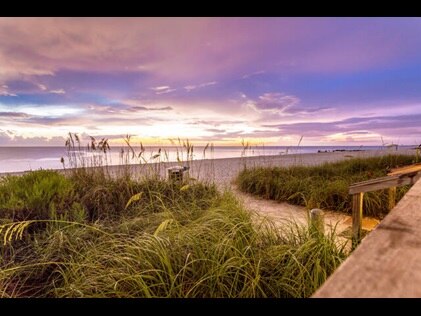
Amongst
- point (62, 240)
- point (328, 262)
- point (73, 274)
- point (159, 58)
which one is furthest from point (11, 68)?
point (328, 262)

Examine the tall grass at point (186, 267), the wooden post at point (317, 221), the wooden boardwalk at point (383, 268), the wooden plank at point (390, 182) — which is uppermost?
the wooden boardwalk at point (383, 268)

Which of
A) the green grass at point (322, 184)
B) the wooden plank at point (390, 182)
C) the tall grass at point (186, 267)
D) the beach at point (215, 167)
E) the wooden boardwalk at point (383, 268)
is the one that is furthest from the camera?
the beach at point (215, 167)

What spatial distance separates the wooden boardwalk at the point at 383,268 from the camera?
496mm

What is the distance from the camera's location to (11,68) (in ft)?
20.5

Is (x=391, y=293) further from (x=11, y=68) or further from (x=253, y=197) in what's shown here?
(x=11, y=68)

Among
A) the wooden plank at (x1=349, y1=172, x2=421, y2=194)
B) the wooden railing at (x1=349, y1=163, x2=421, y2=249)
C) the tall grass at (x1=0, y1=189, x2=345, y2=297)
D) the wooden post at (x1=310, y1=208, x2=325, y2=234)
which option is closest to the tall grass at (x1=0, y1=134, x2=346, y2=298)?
the tall grass at (x1=0, y1=189, x2=345, y2=297)

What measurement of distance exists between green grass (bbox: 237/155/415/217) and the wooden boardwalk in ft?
10.5

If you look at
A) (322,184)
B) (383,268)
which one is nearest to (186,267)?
(383,268)

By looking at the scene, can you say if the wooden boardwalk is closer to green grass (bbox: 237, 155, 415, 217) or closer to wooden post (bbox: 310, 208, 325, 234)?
wooden post (bbox: 310, 208, 325, 234)

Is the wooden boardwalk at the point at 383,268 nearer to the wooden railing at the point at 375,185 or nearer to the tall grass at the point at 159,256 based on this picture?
the tall grass at the point at 159,256

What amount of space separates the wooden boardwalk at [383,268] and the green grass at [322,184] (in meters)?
3.21

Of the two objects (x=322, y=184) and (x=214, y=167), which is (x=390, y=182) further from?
(x=214, y=167)

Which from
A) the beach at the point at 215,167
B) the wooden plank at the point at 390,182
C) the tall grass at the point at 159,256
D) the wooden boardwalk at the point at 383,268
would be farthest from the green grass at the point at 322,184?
the wooden boardwalk at the point at 383,268
